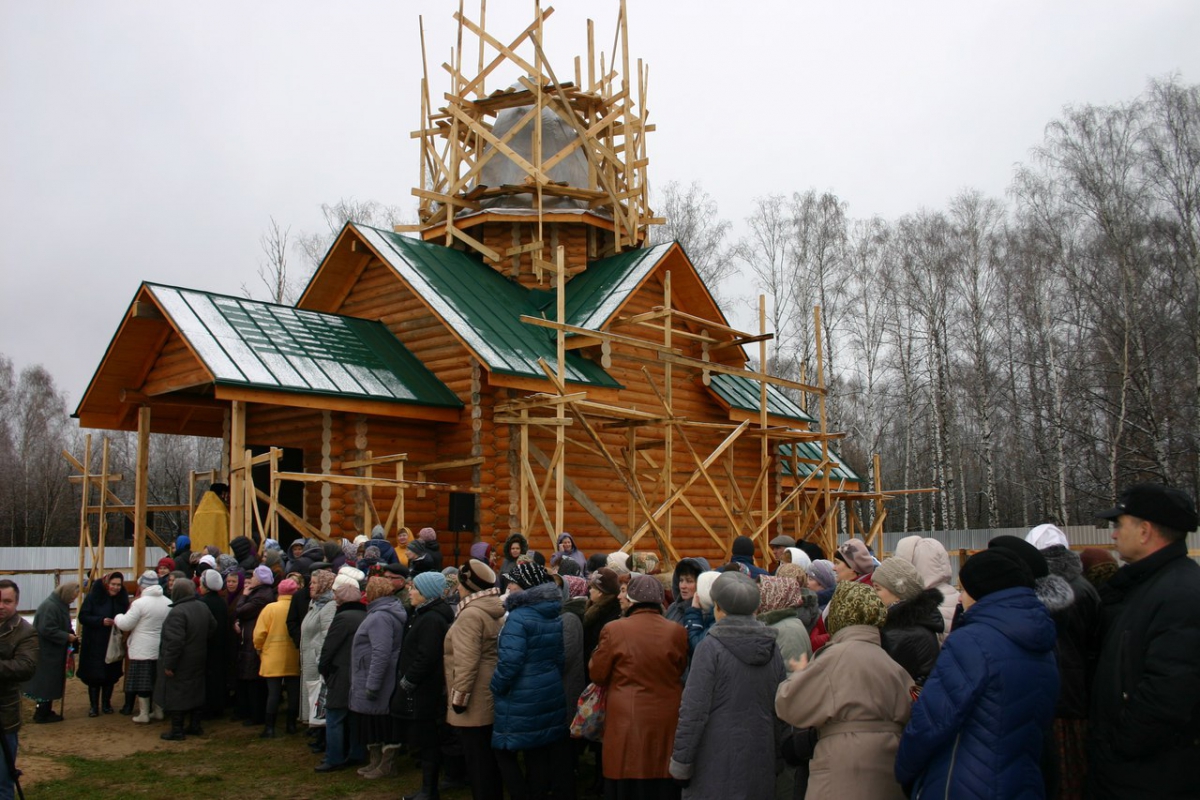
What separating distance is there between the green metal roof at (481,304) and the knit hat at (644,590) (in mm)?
8367

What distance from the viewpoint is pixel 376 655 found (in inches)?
307

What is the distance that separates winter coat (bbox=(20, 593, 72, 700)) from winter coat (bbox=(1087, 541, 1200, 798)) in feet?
31.7

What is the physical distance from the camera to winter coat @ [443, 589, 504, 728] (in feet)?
21.6

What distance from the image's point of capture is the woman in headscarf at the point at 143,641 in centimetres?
1040

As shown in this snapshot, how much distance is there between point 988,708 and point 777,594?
1.84 meters

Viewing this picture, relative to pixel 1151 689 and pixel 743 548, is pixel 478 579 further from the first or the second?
pixel 1151 689

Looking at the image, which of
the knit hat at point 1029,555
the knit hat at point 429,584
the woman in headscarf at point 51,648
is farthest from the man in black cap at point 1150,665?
the woman in headscarf at point 51,648

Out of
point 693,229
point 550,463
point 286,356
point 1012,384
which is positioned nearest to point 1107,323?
point 1012,384

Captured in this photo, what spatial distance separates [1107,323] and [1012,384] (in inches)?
228

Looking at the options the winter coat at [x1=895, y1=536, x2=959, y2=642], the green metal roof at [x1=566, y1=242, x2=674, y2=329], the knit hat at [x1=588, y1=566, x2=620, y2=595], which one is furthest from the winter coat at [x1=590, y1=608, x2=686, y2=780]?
the green metal roof at [x1=566, y1=242, x2=674, y2=329]

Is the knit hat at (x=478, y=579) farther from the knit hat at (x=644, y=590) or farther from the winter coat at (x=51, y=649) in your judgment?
the winter coat at (x=51, y=649)

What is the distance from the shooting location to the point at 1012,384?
30.0 metres

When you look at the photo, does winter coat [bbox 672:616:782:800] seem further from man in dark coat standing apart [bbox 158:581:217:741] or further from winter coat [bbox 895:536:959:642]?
man in dark coat standing apart [bbox 158:581:217:741]

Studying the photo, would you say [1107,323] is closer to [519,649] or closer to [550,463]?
[550,463]
